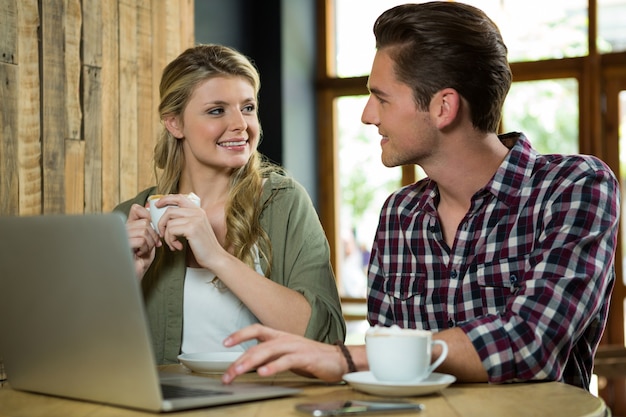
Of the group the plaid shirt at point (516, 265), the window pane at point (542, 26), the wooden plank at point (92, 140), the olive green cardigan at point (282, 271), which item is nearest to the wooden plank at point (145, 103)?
the wooden plank at point (92, 140)

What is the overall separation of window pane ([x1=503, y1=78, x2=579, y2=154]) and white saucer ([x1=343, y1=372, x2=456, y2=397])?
420 centimetres

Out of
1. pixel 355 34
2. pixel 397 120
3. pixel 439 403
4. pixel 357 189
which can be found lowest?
pixel 439 403

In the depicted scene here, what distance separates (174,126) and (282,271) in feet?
1.79

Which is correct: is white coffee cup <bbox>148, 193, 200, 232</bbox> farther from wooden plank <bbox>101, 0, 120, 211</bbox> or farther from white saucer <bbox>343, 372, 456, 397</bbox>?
wooden plank <bbox>101, 0, 120, 211</bbox>

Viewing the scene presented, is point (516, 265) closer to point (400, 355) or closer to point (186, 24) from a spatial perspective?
point (400, 355)

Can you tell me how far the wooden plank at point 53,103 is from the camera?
2.60 meters

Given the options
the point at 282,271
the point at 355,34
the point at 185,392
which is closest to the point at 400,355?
the point at 185,392

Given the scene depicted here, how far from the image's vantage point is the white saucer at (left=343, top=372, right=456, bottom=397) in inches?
50.6

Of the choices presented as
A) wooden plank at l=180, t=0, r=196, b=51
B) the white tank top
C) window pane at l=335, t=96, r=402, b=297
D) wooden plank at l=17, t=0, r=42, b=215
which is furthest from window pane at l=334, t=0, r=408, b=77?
the white tank top

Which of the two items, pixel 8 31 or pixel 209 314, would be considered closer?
pixel 209 314

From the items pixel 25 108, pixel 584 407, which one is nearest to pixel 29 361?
pixel 584 407

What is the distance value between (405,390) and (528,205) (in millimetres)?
578

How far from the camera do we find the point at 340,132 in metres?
5.91

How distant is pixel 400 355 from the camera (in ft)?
4.25
